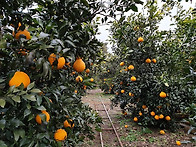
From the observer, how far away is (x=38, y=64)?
807 mm

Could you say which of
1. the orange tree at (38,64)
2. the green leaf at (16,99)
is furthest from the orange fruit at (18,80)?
the green leaf at (16,99)

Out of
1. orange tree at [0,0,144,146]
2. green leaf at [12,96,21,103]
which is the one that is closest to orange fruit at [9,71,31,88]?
orange tree at [0,0,144,146]

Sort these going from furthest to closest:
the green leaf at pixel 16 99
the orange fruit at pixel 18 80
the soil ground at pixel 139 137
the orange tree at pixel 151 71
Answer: the orange tree at pixel 151 71, the soil ground at pixel 139 137, the orange fruit at pixel 18 80, the green leaf at pixel 16 99

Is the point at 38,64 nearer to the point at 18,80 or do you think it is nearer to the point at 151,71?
the point at 18,80

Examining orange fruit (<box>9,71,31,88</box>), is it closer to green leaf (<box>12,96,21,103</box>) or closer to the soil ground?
green leaf (<box>12,96,21,103</box>)

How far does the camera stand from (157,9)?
4.11 m

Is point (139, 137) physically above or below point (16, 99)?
below

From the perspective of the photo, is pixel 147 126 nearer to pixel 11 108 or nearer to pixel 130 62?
pixel 130 62

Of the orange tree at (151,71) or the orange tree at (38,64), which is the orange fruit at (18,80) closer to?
the orange tree at (38,64)

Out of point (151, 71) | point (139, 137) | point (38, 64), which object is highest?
point (38, 64)

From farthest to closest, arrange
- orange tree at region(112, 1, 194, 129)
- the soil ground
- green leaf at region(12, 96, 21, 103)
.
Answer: orange tree at region(112, 1, 194, 129) → the soil ground → green leaf at region(12, 96, 21, 103)

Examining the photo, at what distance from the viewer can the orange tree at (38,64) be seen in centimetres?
82

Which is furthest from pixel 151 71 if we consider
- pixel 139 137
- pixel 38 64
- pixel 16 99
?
pixel 16 99

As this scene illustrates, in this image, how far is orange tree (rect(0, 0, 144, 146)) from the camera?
2.69 ft
